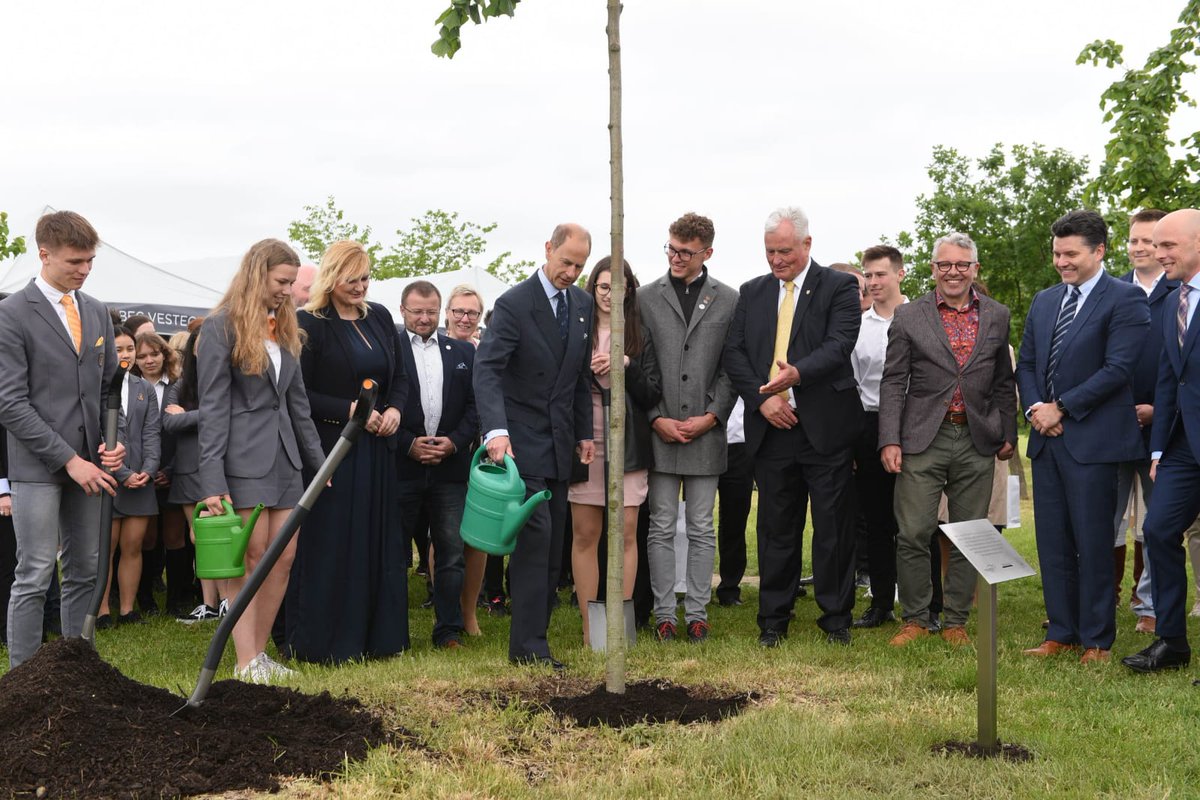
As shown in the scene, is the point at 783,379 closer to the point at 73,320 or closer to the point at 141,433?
the point at 73,320

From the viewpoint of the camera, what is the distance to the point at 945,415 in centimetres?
748

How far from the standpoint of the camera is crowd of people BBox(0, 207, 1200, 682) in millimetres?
6232

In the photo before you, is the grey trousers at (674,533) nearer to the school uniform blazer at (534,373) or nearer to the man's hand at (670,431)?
the man's hand at (670,431)

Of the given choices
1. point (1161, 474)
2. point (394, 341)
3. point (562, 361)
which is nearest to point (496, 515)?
point (562, 361)

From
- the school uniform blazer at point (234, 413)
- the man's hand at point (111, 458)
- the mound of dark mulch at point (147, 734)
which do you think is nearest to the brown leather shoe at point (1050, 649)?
the mound of dark mulch at point (147, 734)

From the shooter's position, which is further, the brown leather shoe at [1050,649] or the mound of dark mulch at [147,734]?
the brown leather shoe at [1050,649]

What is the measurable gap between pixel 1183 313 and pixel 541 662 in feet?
12.4

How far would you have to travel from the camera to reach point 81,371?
20.1 ft

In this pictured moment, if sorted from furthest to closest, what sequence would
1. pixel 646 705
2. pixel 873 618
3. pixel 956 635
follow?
pixel 873 618 → pixel 956 635 → pixel 646 705

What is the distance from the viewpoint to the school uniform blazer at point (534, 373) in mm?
6629

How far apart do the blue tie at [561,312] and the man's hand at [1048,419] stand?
2702mm

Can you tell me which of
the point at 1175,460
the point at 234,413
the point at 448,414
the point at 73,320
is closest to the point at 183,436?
the point at 448,414

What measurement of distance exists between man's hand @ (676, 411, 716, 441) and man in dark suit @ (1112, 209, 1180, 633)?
235 centimetres

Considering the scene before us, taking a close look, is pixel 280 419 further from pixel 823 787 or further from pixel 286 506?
pixel 823 787
